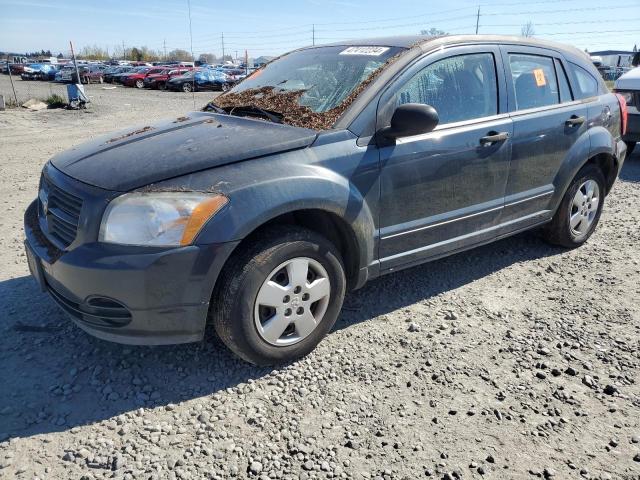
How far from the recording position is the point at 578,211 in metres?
4.42

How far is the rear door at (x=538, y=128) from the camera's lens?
12.0 ft

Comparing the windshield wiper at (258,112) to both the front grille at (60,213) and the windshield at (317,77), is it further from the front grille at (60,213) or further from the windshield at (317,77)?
the front grille at (60,213)

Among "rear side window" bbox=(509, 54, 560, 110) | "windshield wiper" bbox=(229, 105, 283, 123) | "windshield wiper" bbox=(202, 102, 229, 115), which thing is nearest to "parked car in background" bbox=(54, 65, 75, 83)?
"windshield wiper" bbox=(202, 102, 229, 115)

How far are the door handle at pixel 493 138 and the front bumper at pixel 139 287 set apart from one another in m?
1.93

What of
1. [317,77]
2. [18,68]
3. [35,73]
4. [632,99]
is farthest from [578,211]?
[18,68]

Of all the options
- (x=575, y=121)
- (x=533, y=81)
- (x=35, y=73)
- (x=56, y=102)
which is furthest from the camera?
(x=35, y=73)

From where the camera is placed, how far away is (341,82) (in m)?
3.17

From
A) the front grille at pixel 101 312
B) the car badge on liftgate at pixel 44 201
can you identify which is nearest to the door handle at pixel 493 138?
the front grille at pixel 101 312

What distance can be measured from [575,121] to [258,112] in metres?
2.59

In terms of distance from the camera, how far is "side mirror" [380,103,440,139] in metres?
2.78

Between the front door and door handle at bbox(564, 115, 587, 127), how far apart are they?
77 cm

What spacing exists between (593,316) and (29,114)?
1688 cm

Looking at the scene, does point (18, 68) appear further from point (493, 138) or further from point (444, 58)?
point (493, 138)

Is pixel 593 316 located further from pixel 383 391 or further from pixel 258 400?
pixel 258 400
